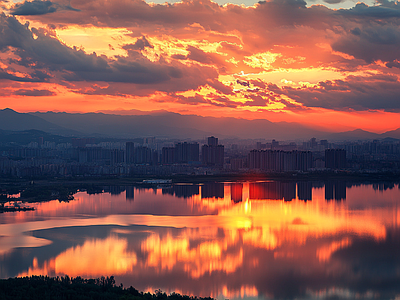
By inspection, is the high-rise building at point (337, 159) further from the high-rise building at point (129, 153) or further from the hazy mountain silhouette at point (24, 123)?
the hazy mountain silhouette at point (24, 123)

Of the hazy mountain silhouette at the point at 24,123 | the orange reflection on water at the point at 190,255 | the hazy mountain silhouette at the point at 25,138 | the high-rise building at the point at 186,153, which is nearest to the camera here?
the orange reflection on water at the point at 190,255

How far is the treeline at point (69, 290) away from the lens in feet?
18.7

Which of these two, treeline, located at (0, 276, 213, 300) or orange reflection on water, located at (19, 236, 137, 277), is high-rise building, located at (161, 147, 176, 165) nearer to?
orange reflection on water, located at (19, 236, 137, 277)

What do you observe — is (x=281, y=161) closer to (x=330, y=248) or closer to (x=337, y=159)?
(x=337, y=159)

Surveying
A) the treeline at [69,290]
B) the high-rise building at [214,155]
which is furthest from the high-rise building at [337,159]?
the treeline at [69,290]

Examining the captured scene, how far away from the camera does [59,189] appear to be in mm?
17453

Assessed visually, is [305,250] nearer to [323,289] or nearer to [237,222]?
[323,289]

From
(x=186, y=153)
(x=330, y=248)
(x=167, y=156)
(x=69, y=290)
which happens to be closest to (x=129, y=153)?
(x=167, y=156)

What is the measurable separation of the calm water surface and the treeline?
58 cm

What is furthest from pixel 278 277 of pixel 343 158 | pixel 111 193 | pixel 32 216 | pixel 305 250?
pixel 343 158

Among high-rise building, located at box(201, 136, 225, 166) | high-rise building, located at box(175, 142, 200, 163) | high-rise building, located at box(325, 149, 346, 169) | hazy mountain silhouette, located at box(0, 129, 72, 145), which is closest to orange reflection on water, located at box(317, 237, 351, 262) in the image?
high-rise building, located at box(325, 149, 346, 169)

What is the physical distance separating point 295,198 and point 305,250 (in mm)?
7620

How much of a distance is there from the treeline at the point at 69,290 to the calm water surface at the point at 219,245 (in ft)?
1.91

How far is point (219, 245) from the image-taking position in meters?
8.95
